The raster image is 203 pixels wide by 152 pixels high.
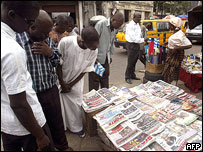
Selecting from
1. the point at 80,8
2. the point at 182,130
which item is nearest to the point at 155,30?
the point at 182,130

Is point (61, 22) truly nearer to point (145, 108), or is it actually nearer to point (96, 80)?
point (96, 80)

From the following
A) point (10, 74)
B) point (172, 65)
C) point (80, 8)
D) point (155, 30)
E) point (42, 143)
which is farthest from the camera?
point (80, 8)

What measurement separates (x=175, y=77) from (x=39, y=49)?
102 inches

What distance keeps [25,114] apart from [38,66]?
52cm

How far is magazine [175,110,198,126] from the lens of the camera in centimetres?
176

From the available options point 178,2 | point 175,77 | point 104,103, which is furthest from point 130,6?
point 104,103

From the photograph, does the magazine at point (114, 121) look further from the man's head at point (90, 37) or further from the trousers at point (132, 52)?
the trousers at point (132, 52)

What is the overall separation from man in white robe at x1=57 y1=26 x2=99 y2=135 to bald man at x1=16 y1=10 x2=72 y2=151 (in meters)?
0.29

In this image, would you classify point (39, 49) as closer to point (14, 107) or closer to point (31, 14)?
point (31, 14)

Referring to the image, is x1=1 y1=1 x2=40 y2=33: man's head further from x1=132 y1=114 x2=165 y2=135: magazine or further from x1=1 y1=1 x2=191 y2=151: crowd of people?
x1=132 y1=114 x2=165 y2=135: magazine

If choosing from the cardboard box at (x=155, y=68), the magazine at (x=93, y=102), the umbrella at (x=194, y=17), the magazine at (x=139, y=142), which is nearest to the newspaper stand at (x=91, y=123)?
the magazine at (x=93, y=102)

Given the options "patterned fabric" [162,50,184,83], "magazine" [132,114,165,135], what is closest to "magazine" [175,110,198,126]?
"magazine" [132,114,165,135]

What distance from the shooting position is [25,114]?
31.8 inches

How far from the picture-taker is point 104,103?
2002 millimetres
